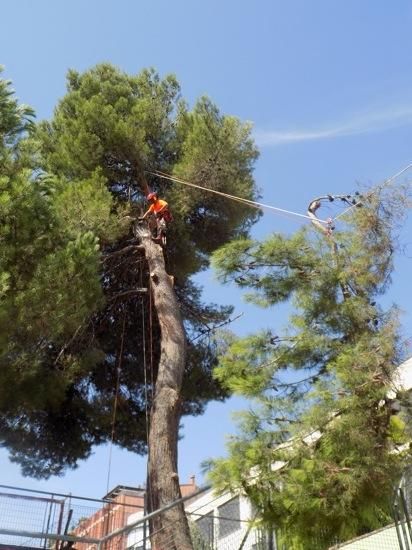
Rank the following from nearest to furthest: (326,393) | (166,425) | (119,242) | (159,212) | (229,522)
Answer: (326,393)
(166,425)
(159,212)
(119,242)
(229,522)

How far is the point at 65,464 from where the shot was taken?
1048 cm

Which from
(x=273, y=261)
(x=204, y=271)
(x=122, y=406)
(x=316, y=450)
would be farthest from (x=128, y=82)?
(x=316, y=450)

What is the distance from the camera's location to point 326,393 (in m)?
5.18

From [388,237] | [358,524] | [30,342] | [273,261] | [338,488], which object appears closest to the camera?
[338,488]

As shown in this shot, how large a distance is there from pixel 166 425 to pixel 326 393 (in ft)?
9.58

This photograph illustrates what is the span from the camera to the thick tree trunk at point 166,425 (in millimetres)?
6496

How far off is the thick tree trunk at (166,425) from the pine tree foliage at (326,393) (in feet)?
4.59

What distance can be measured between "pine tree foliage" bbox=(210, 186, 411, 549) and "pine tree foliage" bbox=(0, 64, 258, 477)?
2982 mm

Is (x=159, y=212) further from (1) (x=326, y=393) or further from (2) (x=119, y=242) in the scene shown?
(1) (x=326, y=393)

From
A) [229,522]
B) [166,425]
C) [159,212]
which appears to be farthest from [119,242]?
[229,522]

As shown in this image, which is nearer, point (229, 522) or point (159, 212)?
point (159, 212)

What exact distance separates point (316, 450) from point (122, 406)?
607 centimetres

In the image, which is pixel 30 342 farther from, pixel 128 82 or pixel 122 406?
pixel 128 82

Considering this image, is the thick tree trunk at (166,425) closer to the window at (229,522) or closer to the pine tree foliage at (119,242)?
the pine tree foliage at (119,242)
